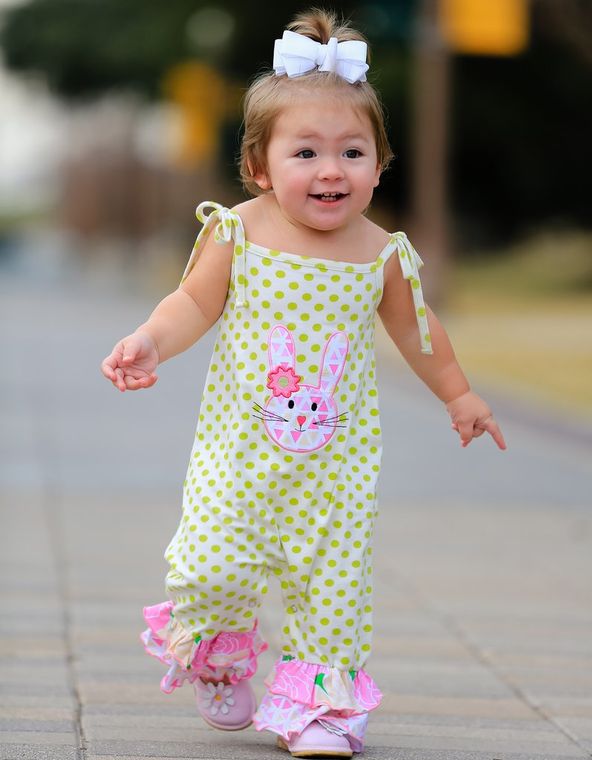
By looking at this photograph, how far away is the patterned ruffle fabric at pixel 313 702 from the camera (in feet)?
12.1

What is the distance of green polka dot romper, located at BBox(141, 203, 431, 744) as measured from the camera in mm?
3660

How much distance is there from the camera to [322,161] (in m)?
3.67

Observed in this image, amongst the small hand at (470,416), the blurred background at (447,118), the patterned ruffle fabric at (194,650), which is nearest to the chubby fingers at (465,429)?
the small hand at (470,416)

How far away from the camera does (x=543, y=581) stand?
632 centimetres

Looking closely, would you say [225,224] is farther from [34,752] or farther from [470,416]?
[34,752]

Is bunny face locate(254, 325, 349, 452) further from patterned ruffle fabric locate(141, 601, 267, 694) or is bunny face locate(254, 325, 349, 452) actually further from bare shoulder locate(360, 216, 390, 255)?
patterned ruffle fabric locate(141, 601, 267, 694)

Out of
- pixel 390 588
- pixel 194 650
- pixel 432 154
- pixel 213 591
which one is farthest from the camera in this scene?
pixel 432 154

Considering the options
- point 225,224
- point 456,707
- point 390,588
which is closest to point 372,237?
point 225,224

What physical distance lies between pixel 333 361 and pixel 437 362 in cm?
33

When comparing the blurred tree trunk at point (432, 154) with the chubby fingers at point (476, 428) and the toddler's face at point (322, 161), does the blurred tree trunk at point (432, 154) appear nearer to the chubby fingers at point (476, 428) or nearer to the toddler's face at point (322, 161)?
the chubby fingers at point (476, 428)

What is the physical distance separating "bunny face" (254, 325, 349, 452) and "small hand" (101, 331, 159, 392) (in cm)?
26

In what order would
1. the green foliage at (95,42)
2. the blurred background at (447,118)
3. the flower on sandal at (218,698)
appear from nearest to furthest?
the flower on sandal at (218,698) → the blurred background at (447,118) → the green foliage at (95,42)

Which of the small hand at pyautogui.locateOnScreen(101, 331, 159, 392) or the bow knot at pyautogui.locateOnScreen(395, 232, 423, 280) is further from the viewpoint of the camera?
the bow knot at pyautogui.locateOnScreen(395, 232, 423, 280)

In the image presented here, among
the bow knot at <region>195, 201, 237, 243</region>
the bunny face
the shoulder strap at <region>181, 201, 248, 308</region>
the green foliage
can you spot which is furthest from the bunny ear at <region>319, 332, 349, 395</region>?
the green foliage
